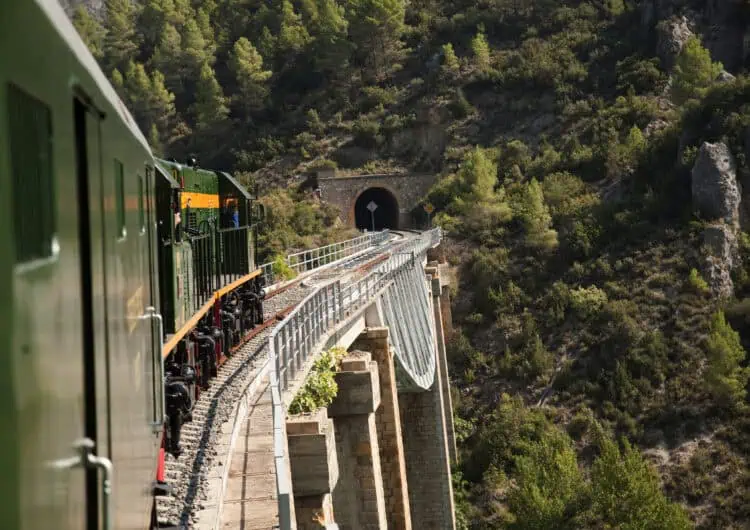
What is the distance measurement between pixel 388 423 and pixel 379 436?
41 cm

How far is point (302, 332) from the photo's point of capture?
12953 millimetres

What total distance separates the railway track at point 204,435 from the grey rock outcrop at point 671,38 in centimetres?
5703

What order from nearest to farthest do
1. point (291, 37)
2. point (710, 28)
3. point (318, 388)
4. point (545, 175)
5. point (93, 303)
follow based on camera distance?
point (93, 303), point (318, 388), point (545, 175), point (710, 28), point (291, 37)

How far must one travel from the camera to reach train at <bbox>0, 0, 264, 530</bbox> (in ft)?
6.88

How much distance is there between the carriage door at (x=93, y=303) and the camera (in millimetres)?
3129

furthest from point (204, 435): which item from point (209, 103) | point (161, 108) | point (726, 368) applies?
point (161, 108)

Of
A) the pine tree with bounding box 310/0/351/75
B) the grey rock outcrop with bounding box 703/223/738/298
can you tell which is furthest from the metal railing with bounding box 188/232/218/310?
the pine tree with bounding box 310/0/351/75

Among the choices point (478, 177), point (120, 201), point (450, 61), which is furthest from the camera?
point (450, 61)

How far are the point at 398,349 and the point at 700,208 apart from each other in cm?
3104

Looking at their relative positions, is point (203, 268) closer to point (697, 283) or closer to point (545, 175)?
point (697, 283)

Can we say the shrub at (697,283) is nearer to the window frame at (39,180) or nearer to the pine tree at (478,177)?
the pine tree at (478,177)

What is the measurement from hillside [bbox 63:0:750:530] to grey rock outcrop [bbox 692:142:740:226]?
0.11 m

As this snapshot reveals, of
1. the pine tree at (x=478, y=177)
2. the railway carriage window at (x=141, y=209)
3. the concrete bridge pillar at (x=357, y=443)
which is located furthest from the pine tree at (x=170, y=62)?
the railway carriage window at (x=141, y=209)

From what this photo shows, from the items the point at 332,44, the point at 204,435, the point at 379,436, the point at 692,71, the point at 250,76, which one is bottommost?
the point at 379,436
